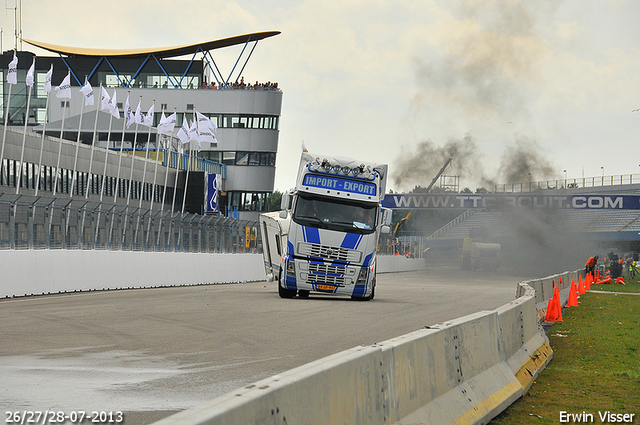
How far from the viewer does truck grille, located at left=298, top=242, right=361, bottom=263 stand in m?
22.2

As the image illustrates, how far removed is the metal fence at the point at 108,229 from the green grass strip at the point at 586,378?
13.4m

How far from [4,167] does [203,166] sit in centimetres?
3076

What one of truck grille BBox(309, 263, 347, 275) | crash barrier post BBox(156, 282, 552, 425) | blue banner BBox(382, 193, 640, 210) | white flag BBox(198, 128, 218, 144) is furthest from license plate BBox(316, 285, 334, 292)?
blue banner BBox(382, 193, 640, 210)

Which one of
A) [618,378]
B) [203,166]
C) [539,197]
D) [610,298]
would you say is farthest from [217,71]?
[618,378]

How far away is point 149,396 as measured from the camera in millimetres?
7602

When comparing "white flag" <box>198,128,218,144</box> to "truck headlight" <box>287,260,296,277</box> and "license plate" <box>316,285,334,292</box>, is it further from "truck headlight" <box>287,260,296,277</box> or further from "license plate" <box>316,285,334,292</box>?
"license plate" <box>316,285,334,292</box>

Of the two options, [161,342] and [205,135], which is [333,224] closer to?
[161,342]

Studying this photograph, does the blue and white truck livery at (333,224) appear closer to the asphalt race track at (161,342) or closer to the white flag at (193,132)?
the asphalt race track at (161,342)

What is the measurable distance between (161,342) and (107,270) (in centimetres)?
1420

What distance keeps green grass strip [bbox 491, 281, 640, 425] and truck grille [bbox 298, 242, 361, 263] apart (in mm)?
6184

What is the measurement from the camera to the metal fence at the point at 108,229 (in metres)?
21.8

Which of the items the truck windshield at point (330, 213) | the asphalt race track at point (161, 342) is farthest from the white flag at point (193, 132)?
the truck windshield at point (330, 213)

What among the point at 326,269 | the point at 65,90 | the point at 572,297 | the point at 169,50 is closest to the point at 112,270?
the point at 326,269

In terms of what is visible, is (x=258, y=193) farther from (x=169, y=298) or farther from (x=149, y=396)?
(x=149, y=396)
